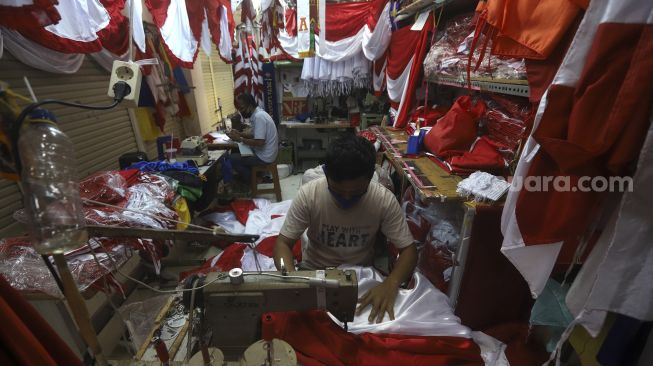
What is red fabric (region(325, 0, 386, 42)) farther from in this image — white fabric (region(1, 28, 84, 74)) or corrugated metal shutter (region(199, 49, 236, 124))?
white fabric (region(1, 28, 84, 74))

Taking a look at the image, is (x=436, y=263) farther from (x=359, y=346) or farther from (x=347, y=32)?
(x=347, y=32)

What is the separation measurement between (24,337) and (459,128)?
2299 millimetres

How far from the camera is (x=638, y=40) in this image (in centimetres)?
74

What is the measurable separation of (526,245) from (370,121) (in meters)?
4.20

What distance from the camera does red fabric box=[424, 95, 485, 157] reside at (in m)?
2.07

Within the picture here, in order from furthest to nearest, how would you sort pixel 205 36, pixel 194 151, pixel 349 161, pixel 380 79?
pixel 380 79
pixel 205 36
pixel 194 151
pixel 349 161

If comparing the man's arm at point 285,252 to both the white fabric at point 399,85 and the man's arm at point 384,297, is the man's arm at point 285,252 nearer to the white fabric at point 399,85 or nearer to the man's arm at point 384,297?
the man's arm at point 384,297

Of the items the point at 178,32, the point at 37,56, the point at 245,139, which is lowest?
the point at 245,139

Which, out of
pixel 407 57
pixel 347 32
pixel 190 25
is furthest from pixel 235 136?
pixel 407 57

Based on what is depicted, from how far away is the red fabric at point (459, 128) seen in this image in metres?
2.07

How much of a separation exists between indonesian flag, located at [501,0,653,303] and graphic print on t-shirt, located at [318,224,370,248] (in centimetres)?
79

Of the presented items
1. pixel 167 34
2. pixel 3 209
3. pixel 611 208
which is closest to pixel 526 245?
pixel 611 208

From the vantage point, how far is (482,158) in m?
1.88

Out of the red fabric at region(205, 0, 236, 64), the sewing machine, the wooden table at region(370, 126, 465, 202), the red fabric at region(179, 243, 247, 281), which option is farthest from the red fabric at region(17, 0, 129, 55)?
the wooden table at region(370, 126, 465, 202)
